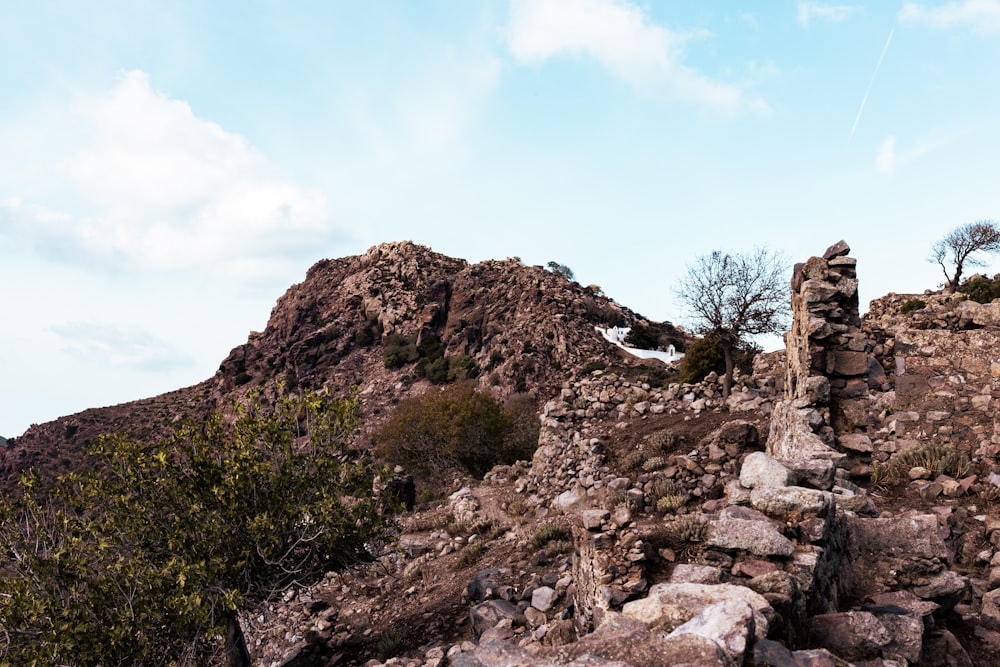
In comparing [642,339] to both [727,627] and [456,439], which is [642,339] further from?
[727,627]

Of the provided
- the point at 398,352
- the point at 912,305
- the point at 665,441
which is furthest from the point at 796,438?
the point at 398,352

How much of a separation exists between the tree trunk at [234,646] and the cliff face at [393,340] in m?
40.4

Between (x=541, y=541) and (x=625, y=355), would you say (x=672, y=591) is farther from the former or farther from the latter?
(x=625, y=355)

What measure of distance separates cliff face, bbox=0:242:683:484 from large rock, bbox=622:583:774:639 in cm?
4490

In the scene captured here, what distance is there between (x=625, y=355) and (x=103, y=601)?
49.5m

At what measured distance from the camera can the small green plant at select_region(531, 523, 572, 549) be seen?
12.3 meters

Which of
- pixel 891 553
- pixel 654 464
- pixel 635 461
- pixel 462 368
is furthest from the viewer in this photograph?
pixel 462 368

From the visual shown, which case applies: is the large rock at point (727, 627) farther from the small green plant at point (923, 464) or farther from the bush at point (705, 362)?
the bush at point (705, 362)

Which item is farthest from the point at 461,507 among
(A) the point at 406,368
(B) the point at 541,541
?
(A) the point at 406,368

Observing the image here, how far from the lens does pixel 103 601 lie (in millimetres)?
8555

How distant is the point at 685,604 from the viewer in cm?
447

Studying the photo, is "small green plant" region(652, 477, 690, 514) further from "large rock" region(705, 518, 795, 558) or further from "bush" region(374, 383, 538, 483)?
"bush" region(374, 383, 538, 483)

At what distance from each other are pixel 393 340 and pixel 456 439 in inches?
1736

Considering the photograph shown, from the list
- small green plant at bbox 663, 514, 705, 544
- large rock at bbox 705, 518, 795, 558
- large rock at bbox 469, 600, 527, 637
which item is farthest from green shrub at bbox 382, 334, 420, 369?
large rock at bbox 705, 518, 795, 558
